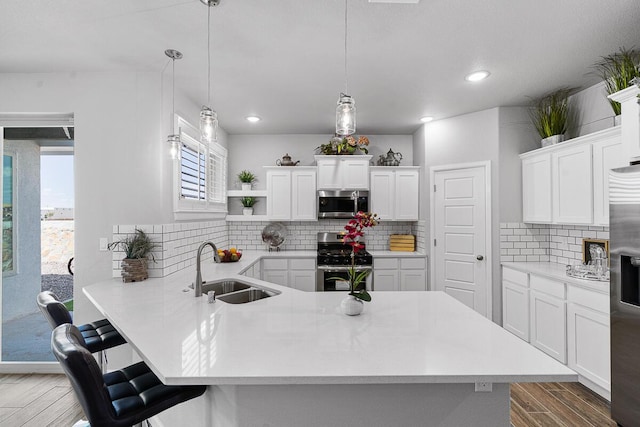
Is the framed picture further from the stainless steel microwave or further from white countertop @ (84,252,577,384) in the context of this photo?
the stainless steel microwave

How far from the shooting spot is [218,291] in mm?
2617

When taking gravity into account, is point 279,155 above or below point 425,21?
below

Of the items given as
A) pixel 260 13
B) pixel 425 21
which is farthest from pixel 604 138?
pixel 260 13

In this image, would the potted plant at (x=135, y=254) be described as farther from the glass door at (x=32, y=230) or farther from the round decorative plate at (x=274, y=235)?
the round decorative plate at (x=274, y=235)

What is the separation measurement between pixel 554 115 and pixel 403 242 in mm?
2309

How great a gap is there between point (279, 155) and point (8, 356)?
12.2 ft

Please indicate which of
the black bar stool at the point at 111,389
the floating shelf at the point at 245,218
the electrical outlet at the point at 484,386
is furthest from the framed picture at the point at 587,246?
the floating shelf at the point at 245,218

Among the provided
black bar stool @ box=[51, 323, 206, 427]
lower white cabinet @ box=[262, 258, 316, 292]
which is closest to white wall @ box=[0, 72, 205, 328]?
black bar stool @ box=[51, 323, 206, 427]

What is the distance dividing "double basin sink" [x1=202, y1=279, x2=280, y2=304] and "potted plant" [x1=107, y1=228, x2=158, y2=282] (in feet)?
1.87

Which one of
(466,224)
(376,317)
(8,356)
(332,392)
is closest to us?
(332,392)

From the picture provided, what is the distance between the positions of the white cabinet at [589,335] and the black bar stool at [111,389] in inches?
110

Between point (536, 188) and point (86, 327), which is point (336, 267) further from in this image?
point (86, 327)

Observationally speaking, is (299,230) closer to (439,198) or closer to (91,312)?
(439,198)

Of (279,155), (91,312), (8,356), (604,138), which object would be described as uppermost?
(279,155)
